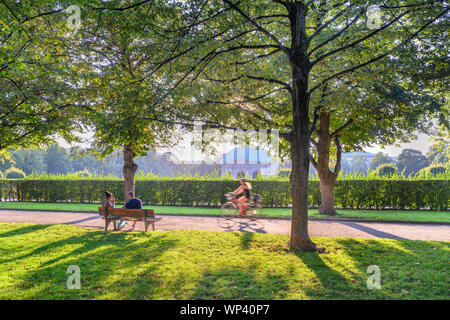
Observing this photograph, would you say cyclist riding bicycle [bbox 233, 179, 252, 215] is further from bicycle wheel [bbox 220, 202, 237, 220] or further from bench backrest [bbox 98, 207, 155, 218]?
bench backrest [bbox 98, 207, 155, 218]

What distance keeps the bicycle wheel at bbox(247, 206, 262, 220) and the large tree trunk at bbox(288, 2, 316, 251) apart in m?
5.66

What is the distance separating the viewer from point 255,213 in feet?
42.2

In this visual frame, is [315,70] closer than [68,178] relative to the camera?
Yes

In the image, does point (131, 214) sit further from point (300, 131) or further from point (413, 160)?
point (413, 160)

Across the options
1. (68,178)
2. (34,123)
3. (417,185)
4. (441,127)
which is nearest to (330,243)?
(441,127)

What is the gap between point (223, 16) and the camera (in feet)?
23.1

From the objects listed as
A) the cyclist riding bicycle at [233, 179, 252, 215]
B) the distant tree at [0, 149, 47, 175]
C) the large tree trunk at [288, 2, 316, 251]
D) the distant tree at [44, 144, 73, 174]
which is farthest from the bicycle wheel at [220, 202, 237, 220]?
the distant tree at [44, 144, 73, 174]

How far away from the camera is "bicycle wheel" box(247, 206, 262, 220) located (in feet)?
42.4

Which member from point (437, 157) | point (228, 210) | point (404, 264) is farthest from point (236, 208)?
point (437, 157)

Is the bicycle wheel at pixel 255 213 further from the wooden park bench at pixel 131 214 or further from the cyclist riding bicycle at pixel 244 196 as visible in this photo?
the wooden park bench at pixel 131 214

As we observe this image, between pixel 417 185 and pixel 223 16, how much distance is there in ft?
52.8

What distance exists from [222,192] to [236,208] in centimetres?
590

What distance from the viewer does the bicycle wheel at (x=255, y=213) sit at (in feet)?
42.4
